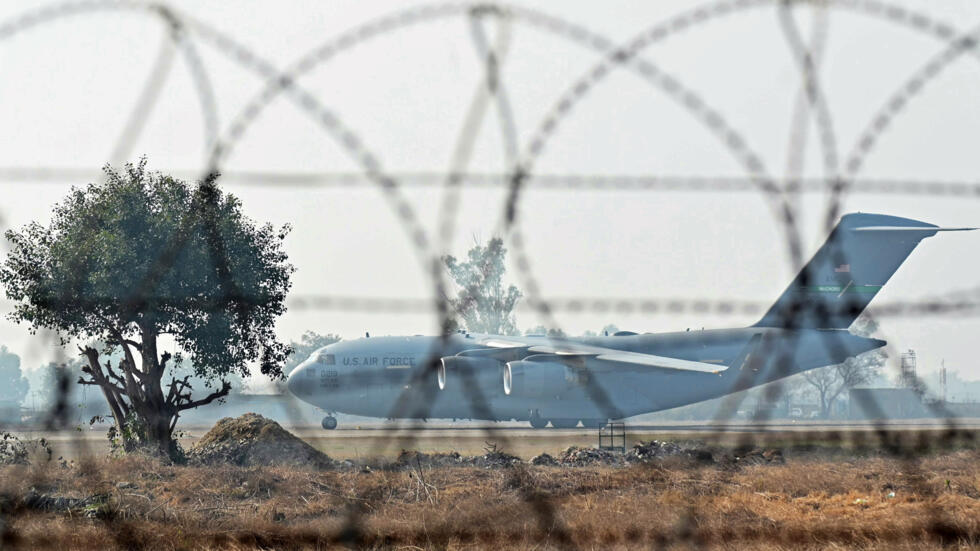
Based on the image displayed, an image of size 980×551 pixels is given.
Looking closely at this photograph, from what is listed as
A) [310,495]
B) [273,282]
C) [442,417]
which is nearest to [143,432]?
[273,282]

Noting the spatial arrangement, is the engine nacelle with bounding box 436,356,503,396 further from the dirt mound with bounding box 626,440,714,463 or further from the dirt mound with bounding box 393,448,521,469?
the dirt mound with bounding box 393,448,521,469

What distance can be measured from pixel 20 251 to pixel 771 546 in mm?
14915

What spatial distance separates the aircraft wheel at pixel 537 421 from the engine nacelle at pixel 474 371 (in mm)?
2066

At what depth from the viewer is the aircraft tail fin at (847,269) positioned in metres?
6.30

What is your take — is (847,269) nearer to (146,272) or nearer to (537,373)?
(146,272)

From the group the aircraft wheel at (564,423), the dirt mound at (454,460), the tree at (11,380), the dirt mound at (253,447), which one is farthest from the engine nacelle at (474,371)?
the tree at (11,380)

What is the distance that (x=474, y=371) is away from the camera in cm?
2822

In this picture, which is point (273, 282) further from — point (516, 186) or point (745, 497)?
point (516, 186)

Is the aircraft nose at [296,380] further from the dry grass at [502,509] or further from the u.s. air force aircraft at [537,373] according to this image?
the dry grass at [502,509]

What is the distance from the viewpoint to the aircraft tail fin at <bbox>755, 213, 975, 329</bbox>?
6.30m

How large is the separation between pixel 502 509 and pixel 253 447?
12.3 m

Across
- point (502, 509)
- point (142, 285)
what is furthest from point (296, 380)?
point (502, 509)

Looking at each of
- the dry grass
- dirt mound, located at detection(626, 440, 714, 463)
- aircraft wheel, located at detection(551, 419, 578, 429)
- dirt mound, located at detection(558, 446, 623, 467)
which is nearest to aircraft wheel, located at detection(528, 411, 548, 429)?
aircraft wheel, located at detection(551, 419, 578, 429)

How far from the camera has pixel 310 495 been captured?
1341 centimetres
